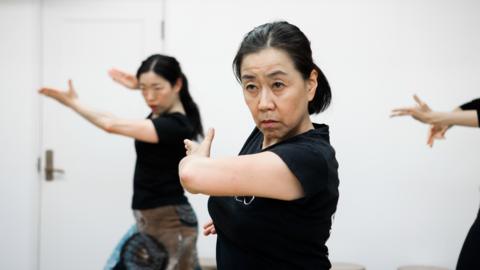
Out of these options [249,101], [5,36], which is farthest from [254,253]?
[5,36]

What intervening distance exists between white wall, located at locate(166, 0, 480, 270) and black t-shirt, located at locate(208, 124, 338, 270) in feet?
8.06

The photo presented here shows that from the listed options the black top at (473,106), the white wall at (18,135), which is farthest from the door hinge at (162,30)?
the black top at (473,106)

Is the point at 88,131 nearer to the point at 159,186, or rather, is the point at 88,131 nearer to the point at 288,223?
the point at 159,186

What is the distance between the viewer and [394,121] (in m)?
3.58

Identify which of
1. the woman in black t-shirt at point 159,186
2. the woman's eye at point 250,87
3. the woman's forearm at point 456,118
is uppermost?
the woman's eye at point 250,87

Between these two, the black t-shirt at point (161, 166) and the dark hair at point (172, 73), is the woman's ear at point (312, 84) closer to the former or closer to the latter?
the black t-shirt at point (161, 166)

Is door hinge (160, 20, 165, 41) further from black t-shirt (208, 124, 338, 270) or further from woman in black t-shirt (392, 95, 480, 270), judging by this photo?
black t-shirt (208, 124, 338, 270)

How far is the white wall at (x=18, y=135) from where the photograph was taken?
3857 millimetres

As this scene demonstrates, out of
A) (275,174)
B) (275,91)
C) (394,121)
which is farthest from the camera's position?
(394,121)

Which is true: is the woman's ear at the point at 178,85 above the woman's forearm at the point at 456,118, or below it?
above

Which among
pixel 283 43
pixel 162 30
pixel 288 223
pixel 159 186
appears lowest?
pixel 159 186

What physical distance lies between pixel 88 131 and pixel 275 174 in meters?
2.98

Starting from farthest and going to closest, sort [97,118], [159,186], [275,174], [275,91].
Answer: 1. [97,118]
2. [159,186]
3. [275,91]
4. [275,174]

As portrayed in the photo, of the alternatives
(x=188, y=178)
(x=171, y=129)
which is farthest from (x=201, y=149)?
(x=171, y=129)
